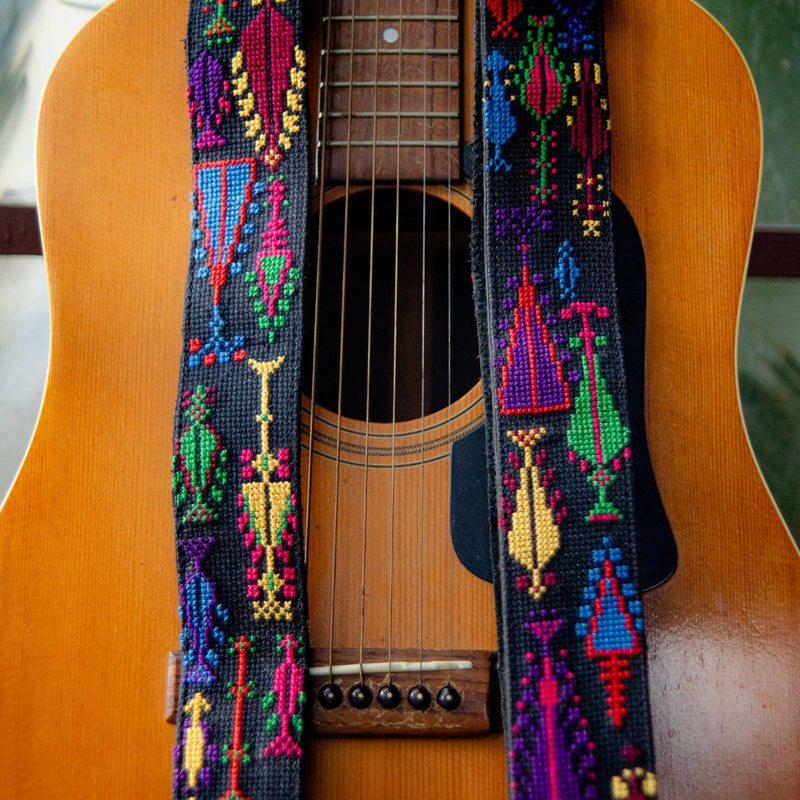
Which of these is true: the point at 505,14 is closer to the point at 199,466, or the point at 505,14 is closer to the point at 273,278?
the point at 273,278

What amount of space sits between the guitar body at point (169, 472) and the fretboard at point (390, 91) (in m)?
0.07

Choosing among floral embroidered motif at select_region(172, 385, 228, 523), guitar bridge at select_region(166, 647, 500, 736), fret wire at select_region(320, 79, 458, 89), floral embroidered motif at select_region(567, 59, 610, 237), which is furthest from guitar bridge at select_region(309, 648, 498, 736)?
fret wire at select_region(320, 79, 458, 89)

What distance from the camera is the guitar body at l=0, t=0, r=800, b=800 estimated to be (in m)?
0.65

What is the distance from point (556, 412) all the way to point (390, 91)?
1.14 feet

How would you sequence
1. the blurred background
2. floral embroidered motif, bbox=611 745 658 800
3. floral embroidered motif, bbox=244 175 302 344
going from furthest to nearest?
the blurred background, floral embroidered motif, bbox=244 175 302 344, floral embroidered motif, bbox=611 745 658 800

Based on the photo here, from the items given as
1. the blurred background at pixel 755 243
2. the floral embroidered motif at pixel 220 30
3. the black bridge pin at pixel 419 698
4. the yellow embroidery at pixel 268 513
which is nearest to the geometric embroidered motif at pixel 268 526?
the yellow embroidery at pixel 268 513

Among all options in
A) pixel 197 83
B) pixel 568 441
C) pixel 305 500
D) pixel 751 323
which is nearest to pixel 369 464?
pixel 305 500

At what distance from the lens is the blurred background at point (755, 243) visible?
1103 millimetres

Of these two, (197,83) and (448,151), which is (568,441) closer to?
(448,151)

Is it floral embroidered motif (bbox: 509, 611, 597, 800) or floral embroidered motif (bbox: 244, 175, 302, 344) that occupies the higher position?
floral embroidered motif (bbox: 244, 175, 302, 344)

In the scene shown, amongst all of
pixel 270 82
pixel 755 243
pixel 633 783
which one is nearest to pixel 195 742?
pixel 633 783

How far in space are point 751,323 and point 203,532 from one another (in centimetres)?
79

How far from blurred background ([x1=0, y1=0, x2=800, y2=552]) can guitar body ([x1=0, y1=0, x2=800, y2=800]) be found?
1.29 ft

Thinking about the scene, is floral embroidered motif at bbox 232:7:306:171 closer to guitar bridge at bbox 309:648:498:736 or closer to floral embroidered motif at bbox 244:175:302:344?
floral embroidered motif at bbox 244:175:302:344
